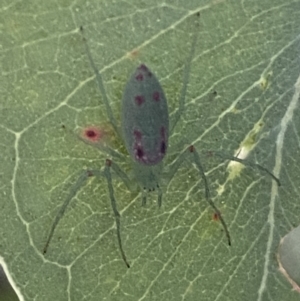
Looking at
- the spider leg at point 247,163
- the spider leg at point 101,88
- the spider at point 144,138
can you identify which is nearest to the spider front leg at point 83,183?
the spider at point 144,138

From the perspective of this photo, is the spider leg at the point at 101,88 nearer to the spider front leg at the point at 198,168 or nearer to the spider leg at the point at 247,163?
the spider front leg at the point at 198,168

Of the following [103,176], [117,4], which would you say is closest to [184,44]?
[117,4]

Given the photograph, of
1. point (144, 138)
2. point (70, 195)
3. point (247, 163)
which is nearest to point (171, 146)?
point (144, 138)

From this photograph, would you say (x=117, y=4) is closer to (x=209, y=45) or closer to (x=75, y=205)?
(x=209, y=45)

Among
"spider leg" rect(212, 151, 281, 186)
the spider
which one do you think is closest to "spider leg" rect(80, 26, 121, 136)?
the spider

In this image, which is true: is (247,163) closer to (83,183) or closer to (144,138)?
(144,138)

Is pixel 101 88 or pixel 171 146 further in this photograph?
pixel 171 146
